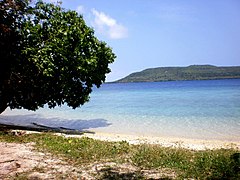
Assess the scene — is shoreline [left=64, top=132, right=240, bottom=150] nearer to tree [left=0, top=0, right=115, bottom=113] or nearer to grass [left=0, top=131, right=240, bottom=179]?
grass [left=0, top=131, right=240, bottom=179]

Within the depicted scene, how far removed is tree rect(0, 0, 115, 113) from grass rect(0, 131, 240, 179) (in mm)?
4975

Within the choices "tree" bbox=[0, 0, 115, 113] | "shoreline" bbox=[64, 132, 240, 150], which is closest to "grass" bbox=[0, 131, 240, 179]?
"shoreline" bbox=[64, 132, 240, 150]

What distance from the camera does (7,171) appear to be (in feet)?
28.7

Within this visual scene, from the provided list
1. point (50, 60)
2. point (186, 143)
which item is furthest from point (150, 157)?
point (50, 60)

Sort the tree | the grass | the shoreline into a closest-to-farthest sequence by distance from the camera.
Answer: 1. the grass
2. the shoreline
3. the tree

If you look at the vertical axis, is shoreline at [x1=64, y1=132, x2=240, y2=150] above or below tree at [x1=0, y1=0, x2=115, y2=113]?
below

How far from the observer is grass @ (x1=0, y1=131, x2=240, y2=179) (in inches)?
325

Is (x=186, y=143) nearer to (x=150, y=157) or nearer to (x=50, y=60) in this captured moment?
(x=150, y=157)

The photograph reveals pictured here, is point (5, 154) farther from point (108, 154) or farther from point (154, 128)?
point (154, 128)

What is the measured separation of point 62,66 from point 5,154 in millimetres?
8207

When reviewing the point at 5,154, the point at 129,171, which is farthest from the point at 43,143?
the point at 129,171

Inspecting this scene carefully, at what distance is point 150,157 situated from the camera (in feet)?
33.6

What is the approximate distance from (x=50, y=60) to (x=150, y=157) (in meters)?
9.74

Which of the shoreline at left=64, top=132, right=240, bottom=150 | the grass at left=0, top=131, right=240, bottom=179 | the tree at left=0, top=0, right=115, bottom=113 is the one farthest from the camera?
the tree at left=0, top=0, right=115, bottom=113
